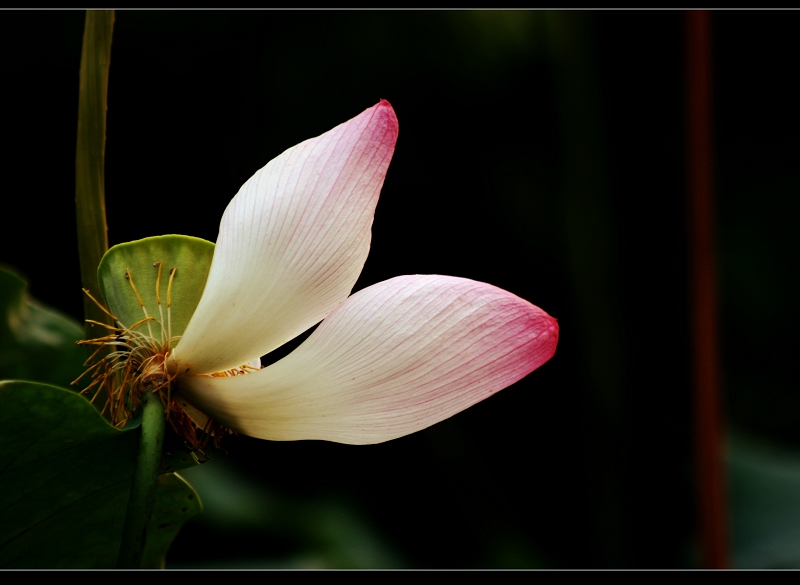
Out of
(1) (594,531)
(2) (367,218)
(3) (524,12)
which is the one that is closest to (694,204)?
(2) (367,218)

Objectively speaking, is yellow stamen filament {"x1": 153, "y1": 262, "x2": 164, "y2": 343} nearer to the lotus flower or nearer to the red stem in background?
the lotus flower

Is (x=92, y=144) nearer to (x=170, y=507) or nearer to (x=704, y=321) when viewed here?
(x=170, y=507)

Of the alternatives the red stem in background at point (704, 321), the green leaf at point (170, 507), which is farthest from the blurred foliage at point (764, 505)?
the green leaf at point (170, 507)

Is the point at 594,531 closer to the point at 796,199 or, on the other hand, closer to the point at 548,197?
the point at 548,197

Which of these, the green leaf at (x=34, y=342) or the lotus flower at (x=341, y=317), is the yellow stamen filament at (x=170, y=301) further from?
the green leaf at (x=34, y=342)

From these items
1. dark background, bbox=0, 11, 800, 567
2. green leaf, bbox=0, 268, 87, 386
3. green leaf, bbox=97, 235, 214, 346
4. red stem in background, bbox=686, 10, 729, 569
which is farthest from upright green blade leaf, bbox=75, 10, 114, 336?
dark background, bbox=0, 11, 800, 567
